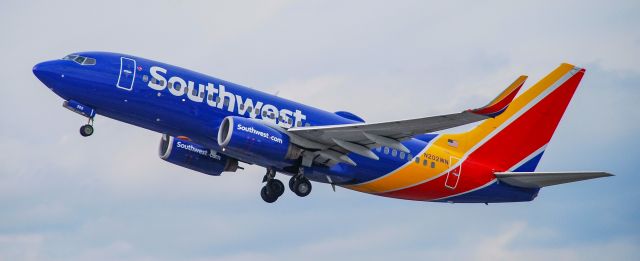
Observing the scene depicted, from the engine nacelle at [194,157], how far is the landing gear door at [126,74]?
19.8ft

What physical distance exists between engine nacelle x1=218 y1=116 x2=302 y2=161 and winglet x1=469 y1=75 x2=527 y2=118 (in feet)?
30.9

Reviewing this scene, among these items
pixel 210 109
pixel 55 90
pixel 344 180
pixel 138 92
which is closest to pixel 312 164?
pixel 344 180

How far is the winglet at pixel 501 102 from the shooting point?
41.6 m

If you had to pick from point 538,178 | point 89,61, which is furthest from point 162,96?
point 538,178

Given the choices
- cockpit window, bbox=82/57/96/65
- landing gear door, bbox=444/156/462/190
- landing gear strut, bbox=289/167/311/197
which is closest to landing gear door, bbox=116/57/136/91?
cockpit window, bbox=82/57/96/65

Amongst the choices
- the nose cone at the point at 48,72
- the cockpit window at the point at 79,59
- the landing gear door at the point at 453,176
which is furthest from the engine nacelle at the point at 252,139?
the landing gear door at the point at 453,176

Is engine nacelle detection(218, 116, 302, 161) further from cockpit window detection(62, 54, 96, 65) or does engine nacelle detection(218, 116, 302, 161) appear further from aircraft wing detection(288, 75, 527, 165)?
cockpit window detection(62, 54, 96, 65)

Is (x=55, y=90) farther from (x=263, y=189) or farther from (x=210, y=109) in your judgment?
(x=263, y=189)

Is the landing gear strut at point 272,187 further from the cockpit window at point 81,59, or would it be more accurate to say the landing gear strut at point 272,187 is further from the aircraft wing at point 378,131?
the cockpit window at point 81,59

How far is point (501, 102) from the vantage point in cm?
4166

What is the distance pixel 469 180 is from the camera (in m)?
52.3

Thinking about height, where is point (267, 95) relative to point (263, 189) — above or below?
above

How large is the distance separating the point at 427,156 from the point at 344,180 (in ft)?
13.5

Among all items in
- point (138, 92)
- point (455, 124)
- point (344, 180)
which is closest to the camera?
point (455, 124)
